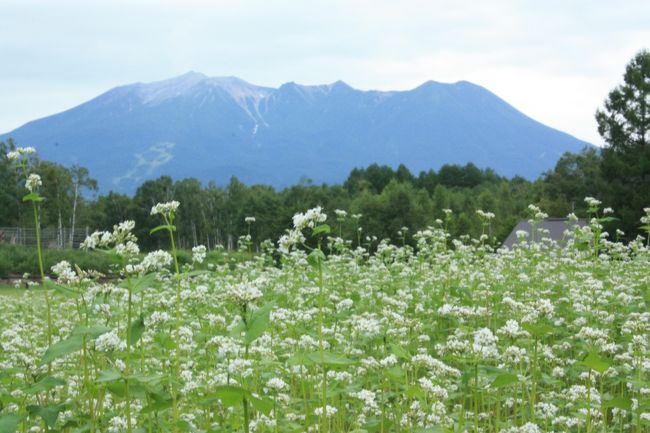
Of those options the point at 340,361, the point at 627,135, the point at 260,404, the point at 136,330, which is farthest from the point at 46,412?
the point at 627,135

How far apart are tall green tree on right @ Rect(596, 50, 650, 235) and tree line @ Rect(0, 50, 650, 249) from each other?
91 millimetres

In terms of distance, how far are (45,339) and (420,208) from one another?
75.9 meters

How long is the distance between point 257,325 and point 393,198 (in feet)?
265

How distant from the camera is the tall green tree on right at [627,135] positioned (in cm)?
5666

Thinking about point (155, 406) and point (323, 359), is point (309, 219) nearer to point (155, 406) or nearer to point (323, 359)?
point (323, 359)

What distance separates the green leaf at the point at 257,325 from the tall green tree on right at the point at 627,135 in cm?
5797

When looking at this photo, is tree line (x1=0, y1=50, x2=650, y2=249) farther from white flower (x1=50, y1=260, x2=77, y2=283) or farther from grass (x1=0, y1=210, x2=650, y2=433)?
white flower (x1=50, y1=260, x2=77, y2=283)

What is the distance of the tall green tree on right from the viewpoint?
2231 inches

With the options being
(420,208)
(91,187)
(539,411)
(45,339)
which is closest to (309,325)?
(539,411)

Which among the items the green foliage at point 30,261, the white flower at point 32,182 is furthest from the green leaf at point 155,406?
the green foliage at point 30,261

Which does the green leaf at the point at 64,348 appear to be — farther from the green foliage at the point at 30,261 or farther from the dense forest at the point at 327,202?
the green foliage at the point at 30,261

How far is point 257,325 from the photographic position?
368 cm

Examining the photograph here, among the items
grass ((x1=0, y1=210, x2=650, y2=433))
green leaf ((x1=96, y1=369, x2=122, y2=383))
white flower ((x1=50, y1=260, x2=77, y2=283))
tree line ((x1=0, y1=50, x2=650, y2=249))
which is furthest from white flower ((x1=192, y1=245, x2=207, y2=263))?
tree line ((x1=0, y1=50, x2=650, y2=249))

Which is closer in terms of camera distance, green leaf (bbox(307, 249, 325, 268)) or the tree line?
green leaf (bbox(307, 249, 325, 268))
